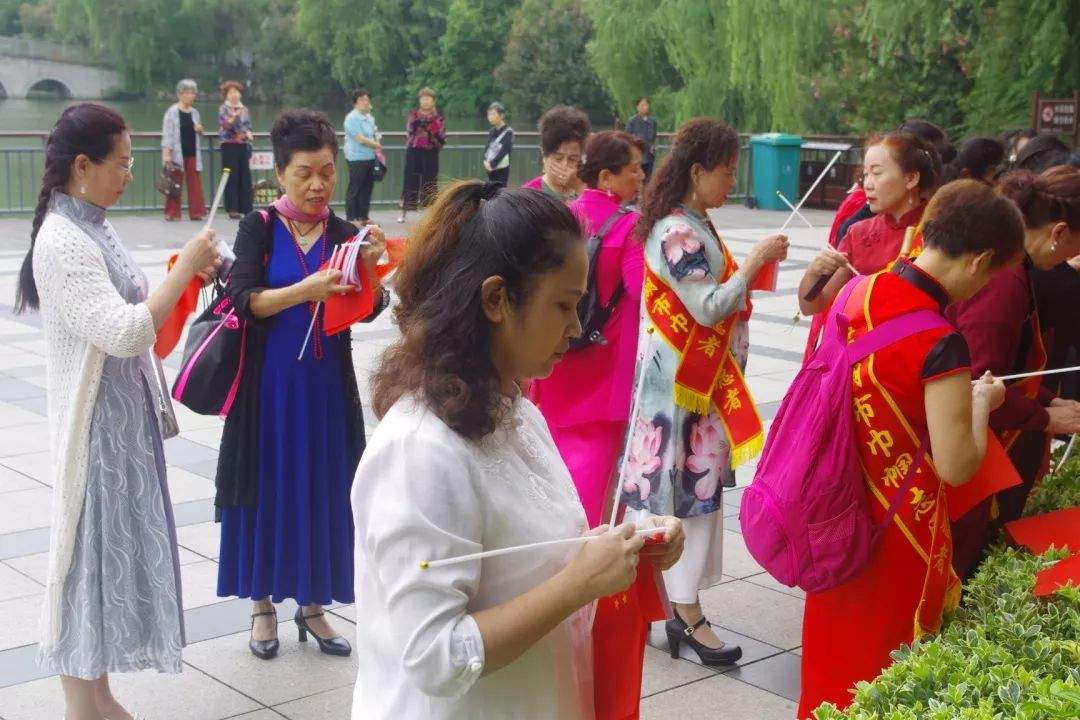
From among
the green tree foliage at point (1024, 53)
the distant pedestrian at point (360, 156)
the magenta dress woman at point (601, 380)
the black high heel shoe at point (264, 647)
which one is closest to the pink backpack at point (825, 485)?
the magenta dress woman at point (601, 380)

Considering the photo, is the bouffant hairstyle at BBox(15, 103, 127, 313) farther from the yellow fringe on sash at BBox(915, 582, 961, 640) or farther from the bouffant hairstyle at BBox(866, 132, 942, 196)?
the bouffant hairstyle at BBox(866, 132, 942, 196)

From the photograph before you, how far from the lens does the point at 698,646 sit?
13.6ft

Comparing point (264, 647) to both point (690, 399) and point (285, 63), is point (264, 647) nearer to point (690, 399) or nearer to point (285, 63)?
point (690, 399)

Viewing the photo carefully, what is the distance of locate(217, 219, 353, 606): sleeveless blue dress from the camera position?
12.7 ft

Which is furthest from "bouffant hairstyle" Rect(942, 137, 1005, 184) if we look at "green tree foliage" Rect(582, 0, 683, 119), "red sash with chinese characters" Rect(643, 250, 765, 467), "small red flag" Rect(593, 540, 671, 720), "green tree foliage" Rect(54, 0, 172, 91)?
"green tree foliage" Rect(54, 0, 172, 91)

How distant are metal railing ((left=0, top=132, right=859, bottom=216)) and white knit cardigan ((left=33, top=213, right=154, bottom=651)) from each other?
11983 millimetres

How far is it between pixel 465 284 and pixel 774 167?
58.4 ft

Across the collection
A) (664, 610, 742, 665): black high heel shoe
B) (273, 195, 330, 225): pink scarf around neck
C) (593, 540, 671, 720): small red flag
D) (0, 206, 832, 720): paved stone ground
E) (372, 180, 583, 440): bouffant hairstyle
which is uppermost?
(372, 180, 583, 440): bouffant hairstyle

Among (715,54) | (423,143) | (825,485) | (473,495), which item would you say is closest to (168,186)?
(423,143)

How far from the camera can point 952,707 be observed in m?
2.09

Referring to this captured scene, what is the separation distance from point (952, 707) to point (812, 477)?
801mm

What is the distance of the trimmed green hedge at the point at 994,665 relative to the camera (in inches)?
80.7

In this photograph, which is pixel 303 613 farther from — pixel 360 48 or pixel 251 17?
pixel 251 17

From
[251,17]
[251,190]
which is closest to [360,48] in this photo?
[251,17]
